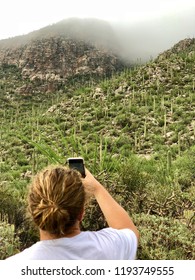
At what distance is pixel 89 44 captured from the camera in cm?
1678

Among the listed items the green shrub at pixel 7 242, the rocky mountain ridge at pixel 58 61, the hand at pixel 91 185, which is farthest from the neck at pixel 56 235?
the rocky mountain ridge at pixel 58 61

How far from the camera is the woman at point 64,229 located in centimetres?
88

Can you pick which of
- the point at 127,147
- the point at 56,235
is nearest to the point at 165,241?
the point at 56,235

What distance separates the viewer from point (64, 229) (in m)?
0.90

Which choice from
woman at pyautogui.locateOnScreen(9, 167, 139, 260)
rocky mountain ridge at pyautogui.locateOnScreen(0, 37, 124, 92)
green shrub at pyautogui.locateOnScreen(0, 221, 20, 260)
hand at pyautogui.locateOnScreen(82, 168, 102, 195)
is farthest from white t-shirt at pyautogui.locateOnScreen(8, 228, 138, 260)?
rocky mountain ridge at pyautogui.locateOnScreen(0, 37, 124, 92)

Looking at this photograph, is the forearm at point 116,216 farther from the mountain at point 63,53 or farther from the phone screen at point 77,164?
the mountain at point 63,53

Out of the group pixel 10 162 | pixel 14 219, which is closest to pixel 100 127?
pixel 10 162

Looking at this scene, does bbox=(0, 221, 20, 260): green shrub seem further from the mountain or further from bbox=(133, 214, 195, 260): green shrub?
the mountain

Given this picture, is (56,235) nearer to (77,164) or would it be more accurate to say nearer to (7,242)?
(77,164)

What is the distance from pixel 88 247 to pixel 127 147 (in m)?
3.69

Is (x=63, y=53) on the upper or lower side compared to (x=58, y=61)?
upper

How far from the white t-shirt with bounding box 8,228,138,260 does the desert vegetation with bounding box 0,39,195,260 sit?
881 millimetres

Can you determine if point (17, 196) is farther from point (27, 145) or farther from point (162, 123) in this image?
point (162, 123)
